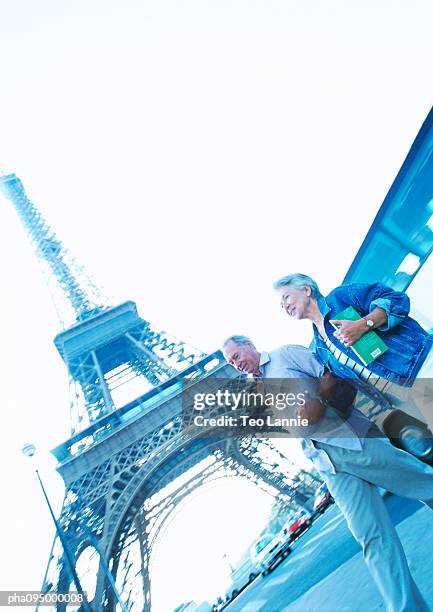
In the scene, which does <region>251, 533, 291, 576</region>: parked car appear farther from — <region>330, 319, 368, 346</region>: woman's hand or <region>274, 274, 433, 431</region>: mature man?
<region>330, 319, 368, 346</region>: woman's hand

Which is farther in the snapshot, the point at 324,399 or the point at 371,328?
the point at 324,399

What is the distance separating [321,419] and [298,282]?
734 millimetres

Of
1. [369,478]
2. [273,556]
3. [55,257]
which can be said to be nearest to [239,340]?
[369,478]

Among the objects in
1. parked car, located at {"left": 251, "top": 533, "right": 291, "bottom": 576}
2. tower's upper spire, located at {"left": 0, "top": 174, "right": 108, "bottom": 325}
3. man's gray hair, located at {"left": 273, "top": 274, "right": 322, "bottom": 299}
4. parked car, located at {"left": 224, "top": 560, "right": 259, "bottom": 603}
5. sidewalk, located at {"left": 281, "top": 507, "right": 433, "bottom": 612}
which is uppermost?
tower's upper spire, located at {"left": 0, "top": 174, "right": 108, "bottom": 325}

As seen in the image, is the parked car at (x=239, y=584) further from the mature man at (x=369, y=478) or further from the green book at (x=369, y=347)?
the green book at (x=369, y=347)

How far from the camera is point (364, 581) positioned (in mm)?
2357

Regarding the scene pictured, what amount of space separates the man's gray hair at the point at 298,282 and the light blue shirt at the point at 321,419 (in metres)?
0.41

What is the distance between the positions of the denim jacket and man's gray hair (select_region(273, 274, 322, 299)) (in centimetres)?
16

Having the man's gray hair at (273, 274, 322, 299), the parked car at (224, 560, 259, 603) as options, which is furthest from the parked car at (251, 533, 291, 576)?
the man's gray hair at (273, 274, 322, 299)

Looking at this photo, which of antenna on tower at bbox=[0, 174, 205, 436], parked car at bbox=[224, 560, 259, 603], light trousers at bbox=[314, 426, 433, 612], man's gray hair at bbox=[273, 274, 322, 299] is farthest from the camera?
antenna on tower at bbox=[0, 174, 205, 436]

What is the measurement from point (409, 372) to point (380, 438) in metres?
0.57

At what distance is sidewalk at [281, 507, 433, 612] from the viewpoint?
6.43 feet

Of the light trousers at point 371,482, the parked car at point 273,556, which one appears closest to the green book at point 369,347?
the light trousers at point 371,482

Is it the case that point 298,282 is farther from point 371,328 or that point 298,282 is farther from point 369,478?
point 369,478
